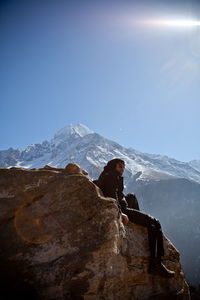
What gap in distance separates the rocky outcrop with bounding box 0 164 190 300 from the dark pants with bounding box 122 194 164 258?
1.22 ft

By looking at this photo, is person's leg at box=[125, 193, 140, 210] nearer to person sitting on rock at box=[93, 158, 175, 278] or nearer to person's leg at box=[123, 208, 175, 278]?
person sitting on rock at box=[93, 158, 175, 278]

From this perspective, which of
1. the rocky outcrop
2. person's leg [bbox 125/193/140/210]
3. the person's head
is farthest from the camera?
person's leg [bbox 125/193/140/210]

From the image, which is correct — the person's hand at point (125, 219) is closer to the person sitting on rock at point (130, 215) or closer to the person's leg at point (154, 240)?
the person sitting on rock at point (130, 215)

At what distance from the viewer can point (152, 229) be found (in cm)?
1048

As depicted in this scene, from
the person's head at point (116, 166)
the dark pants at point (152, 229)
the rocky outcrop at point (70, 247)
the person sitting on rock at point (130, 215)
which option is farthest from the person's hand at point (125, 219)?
the person's head at point (116, 166)

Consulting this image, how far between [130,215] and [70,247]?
332cm

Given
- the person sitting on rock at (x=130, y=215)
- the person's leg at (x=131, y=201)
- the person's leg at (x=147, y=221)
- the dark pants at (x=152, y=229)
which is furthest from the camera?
the person's leg at (x=131, y=201)

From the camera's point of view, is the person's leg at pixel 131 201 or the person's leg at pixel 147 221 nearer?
the person's leg at pixel 147 221

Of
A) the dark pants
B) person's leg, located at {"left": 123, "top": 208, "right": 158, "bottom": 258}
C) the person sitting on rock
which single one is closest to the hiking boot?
the person sitting on rock

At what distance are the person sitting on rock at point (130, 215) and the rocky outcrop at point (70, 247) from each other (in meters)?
0.37

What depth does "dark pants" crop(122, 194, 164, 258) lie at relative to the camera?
10.0m

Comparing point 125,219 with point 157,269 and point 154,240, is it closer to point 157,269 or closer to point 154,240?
point 154,240

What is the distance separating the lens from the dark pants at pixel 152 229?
33.0ft

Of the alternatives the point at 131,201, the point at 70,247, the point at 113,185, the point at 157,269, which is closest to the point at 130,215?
the point at 131,201
